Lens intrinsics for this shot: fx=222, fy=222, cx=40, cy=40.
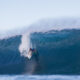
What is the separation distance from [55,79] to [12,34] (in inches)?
235

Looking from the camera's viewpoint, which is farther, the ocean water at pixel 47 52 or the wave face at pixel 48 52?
the wave face at pixel 48 52

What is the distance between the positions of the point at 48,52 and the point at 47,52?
0.04 m

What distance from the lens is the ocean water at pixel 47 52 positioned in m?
8.11

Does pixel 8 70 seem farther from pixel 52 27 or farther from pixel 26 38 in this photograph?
pixel 52 27

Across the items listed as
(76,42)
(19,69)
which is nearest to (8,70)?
(19,69)

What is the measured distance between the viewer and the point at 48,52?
971 cm

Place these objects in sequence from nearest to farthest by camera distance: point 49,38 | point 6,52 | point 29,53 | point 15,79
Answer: point 15,79, point 29,53, point 49,38, point 6,52

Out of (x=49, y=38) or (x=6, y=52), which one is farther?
(x=6, y=52)

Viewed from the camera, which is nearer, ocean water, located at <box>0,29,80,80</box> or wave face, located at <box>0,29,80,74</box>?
ocean water, located at <box>0,29,80,80</box>

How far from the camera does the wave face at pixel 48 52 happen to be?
323 inches

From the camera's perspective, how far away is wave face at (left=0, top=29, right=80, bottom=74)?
8211mm

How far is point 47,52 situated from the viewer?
9703mm

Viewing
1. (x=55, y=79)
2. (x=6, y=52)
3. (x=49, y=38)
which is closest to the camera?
(x=55, y=79)

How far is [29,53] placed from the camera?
273 inches
